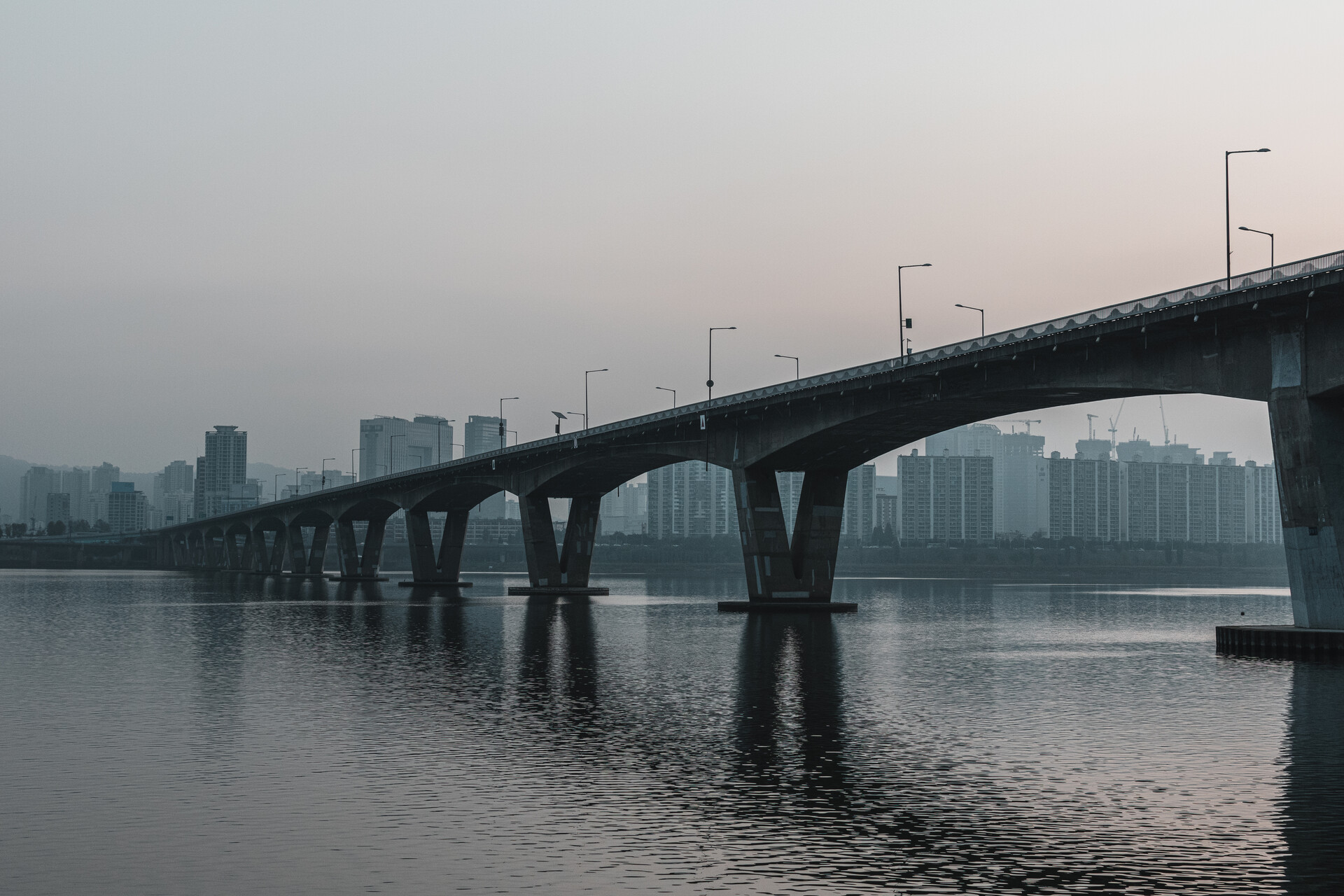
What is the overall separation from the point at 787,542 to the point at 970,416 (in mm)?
17045

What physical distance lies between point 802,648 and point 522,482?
216 feet

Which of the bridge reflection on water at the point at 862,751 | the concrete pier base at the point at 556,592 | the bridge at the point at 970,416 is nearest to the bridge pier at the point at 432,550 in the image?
the bridge at the point at 970,416

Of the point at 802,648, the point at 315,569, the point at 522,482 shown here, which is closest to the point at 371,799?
the point at 802,648

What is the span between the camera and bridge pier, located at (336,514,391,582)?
171 meters

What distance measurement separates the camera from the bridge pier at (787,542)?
86.1 metres

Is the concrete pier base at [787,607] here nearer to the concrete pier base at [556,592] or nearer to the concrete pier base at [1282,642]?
the concrete pier base at [556,592]

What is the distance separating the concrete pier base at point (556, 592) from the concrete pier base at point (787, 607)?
28.7 meters

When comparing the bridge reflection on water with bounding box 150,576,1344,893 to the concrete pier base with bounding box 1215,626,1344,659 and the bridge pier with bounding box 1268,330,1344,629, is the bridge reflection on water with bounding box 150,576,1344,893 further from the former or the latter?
the bridge pier with bounding box 1268,330,1344,629

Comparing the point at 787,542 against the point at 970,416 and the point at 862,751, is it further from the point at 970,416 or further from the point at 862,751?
the point at 862,751

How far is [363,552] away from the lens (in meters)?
173

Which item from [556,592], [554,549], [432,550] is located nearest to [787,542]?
[556,592]

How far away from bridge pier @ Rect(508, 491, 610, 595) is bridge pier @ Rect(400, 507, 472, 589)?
2771 centimetres

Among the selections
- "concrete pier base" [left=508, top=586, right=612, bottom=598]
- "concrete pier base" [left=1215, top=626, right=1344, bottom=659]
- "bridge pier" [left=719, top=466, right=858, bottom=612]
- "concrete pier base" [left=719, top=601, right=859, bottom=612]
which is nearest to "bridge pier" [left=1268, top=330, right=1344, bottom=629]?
"concrete pier base" [left=1215, top=626, right=1344, bottom=659]

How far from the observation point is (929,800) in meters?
21.7
